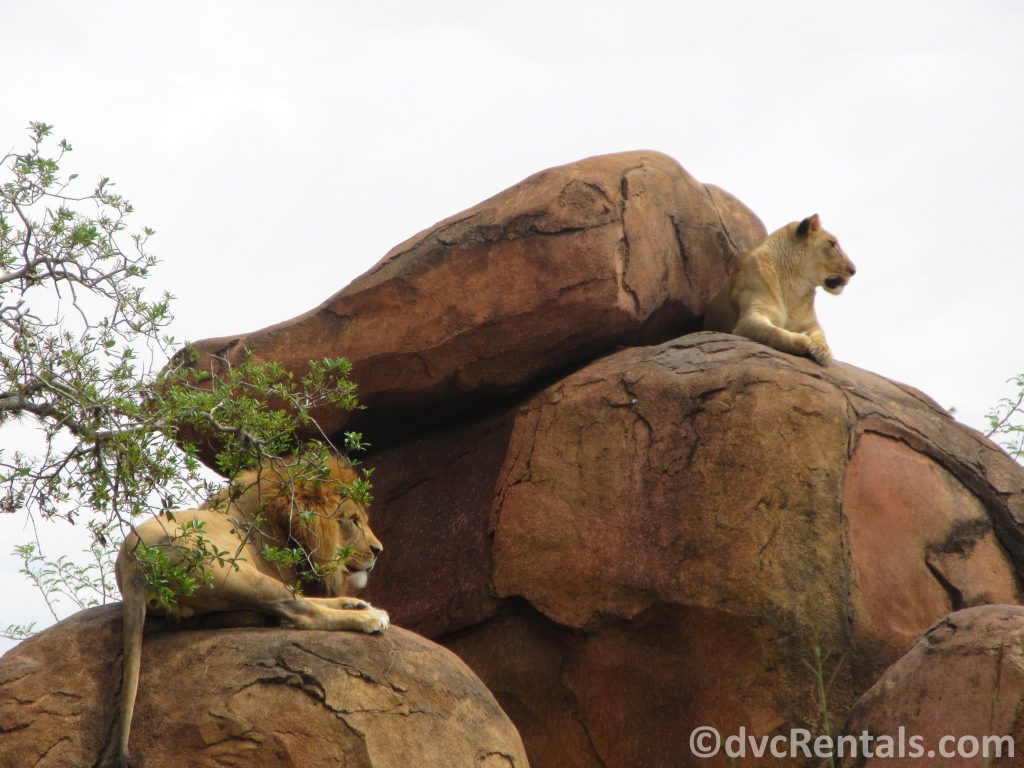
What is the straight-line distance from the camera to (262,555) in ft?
A: 19.3

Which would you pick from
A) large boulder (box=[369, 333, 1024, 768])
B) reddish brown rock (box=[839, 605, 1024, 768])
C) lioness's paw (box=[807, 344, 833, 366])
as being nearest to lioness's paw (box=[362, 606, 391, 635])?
large boulder (box=[369, 333, 1024, 768])

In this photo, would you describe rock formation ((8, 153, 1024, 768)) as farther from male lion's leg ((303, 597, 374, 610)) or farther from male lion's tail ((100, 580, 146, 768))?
male lion's tail ((100, 580, 146, 768))

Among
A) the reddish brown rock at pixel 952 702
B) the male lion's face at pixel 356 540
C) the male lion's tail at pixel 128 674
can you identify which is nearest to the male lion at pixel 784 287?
the reddish brown rock at pixel 952 702

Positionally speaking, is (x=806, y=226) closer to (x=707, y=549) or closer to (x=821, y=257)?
(x=821, y=257)

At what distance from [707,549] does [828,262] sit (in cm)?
331

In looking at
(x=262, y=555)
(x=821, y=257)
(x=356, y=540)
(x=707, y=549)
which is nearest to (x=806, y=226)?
(x=821, y=257)

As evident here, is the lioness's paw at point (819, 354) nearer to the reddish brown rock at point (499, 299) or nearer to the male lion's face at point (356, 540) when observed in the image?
the reddish brown rock at point (499, 299)

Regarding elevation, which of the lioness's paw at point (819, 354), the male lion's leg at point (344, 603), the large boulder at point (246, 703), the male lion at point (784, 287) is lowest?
the large boulder at point (246, 703)

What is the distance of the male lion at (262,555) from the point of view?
5289 millimetres

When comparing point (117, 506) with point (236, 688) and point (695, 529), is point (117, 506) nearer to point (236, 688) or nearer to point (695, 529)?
point (236, 688)

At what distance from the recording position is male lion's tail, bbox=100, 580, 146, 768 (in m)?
4.99

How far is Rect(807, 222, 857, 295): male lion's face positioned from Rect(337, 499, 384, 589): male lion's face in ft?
14.5

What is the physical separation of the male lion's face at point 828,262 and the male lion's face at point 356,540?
4.42 m

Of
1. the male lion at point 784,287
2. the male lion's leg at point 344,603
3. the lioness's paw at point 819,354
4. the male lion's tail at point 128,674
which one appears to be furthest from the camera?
the male lion at point 784,287
